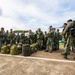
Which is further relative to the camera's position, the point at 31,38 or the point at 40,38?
the point at 31,38

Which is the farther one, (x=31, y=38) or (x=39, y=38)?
(x=31, y=38)

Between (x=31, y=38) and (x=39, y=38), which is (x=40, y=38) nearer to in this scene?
(x=39, y=38)

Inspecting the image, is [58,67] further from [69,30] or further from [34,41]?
[34,41]

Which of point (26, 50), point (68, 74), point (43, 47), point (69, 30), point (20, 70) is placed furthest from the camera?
point (43, 47)

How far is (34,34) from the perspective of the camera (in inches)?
467

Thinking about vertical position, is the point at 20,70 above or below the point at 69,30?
below

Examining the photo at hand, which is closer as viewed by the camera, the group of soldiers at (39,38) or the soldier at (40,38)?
the group of soldiers at (39,38)

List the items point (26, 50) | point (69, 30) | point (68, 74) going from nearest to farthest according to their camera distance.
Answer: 1. point (68, 74)
2. point (69, 30)
3. point (26, 50)

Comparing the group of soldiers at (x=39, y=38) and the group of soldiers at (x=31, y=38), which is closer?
the group of soldiers at (x=39, y=38)

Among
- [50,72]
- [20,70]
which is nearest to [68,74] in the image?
[50,72]

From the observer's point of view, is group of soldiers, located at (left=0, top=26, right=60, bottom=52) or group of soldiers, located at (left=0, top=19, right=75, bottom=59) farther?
group of soldiers, located at (left=0, top=26, right=60, bottom=52)

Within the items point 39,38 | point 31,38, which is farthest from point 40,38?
point 31,38

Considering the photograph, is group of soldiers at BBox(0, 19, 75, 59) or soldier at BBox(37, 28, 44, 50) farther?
soldier at BBox(37, 28, 44, 50)

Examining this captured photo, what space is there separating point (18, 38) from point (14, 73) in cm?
720
